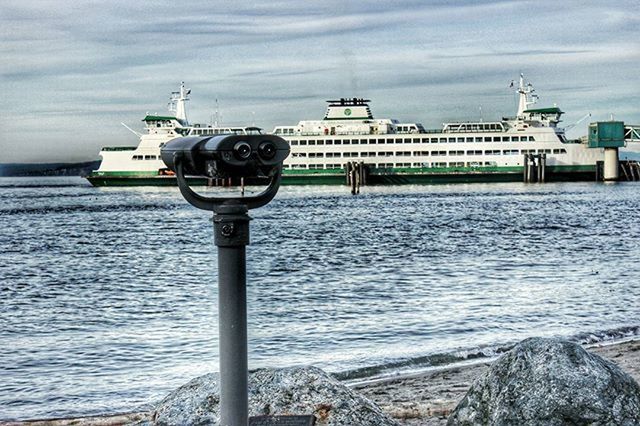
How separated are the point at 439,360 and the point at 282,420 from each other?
5.52m

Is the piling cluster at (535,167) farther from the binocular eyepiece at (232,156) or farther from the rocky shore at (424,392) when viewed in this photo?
the binocular eyepiece at (232,156)

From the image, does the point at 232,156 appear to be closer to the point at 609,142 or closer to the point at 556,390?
the point at 556,390

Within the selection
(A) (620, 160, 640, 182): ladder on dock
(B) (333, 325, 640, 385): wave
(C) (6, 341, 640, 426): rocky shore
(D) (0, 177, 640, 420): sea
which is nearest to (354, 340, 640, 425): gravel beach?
(C) (6, 341, 640, 426): rocky shore

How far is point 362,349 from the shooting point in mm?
10773

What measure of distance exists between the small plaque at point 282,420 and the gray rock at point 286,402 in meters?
0.05

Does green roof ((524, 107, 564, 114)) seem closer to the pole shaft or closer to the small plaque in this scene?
the small plaque

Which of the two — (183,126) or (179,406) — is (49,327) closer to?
(179,406)

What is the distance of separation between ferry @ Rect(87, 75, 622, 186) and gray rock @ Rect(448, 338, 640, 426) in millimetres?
78407

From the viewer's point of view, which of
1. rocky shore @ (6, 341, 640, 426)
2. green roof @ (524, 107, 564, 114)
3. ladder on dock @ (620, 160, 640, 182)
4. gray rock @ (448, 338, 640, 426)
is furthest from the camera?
ladder on dock @ (620, 160, 640, 182)

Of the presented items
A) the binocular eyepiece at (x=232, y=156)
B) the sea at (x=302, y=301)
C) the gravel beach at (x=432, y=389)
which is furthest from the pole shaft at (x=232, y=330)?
the sea at (x=302, y=301)

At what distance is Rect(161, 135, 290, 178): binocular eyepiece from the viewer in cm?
333

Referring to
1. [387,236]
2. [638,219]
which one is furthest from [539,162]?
[387,236]

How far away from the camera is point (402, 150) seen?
85312mm

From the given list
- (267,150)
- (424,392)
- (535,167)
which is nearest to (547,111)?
(535,167)
